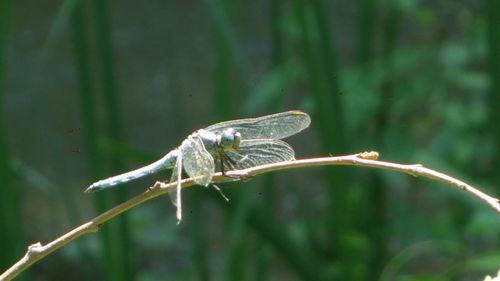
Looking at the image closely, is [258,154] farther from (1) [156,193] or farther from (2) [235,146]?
(1) [156,193]

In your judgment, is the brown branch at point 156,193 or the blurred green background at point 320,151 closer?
the brown branch at point 156,193

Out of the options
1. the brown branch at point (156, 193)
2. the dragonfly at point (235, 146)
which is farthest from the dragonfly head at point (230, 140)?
the brown branch at point (156, 193)

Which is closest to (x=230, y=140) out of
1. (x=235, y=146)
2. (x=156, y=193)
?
(x=235, y=146)

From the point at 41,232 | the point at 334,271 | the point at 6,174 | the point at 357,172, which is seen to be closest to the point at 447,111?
the point at 357,172

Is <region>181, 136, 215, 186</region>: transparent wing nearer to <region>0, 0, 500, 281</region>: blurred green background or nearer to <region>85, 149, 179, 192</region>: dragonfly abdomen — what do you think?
<region>85, 149, 179, 192</region>: dragonfly abdomen

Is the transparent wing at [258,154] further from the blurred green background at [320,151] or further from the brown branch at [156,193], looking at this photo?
the blurred green background at [320,151]

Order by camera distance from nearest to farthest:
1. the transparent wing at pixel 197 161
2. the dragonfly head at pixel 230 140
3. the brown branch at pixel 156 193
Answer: the brown branch at pixel 156 193 → the transparent wing at pixel 197 161 → the dragonfly head at pixel 230 140

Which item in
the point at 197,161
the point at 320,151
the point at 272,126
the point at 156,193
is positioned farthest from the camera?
the point at 320,151

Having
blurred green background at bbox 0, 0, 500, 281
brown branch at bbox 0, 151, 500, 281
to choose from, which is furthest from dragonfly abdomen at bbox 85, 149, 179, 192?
blurred green background at bbox 0, 0, 500, 281
